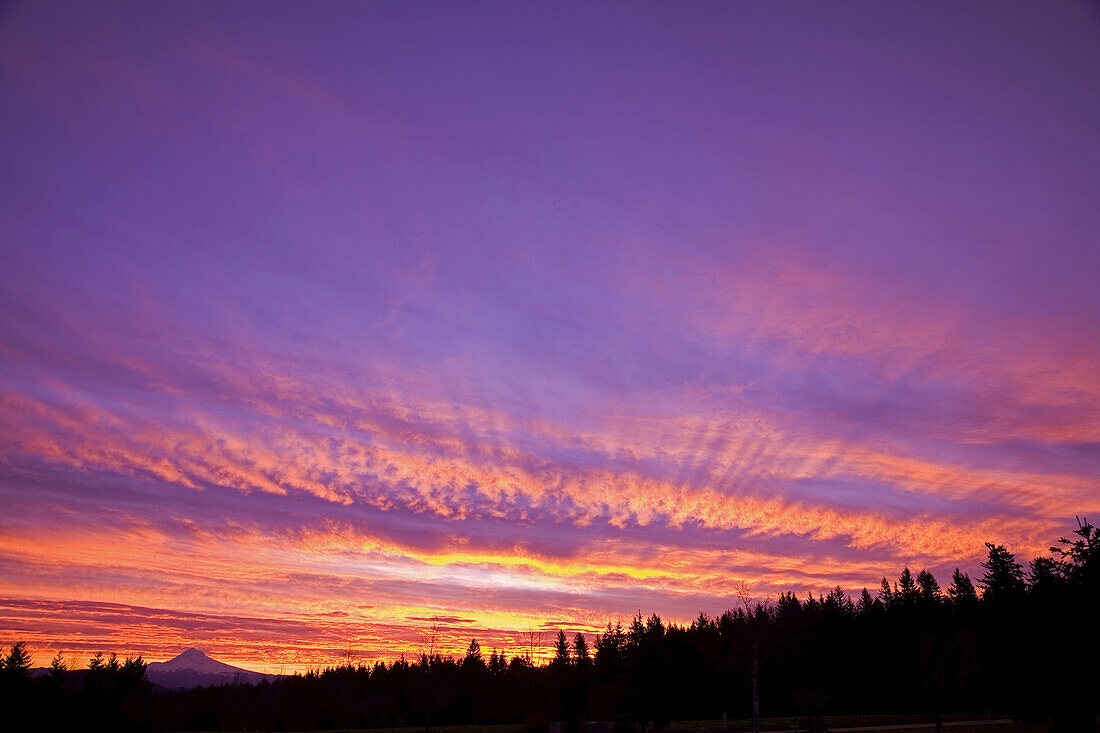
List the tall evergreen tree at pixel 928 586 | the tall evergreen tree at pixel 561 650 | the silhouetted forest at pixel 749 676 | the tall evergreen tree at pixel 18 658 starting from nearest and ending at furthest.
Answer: the silhouetted forest at pixel 749 676
the tall evergreen tree at pixel 18 658
the tall evergreen tree at pixel 928 586
the tall evergreen tree at pixel 561 650

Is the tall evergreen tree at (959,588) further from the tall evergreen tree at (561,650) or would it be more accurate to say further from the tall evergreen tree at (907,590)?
the tall evergreen tree at (561,650)

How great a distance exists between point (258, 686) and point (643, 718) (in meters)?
119

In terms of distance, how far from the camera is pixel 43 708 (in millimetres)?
50688

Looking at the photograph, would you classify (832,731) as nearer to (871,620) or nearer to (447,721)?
(871,620)

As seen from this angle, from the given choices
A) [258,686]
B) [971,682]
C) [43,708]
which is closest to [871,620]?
[971,682]

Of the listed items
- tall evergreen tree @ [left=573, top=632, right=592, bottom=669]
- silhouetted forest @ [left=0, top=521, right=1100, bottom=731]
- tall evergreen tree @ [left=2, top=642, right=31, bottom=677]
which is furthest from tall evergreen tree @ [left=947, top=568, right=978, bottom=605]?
tall evergreen tree @ [left=2, top=642, right=31, bottom=677]

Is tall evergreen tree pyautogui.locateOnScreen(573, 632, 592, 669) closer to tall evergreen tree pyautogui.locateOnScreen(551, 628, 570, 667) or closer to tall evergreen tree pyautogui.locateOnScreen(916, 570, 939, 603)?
tall evergreen tree pyautogui.locateOnScreen(551, 628, 570, 667)

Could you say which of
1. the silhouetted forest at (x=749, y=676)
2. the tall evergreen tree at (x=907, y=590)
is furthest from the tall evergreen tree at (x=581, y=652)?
the tall evergreen tree at (x=907, y=590)

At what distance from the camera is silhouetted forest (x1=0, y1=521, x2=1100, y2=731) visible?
98.8 feet

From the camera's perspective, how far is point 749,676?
74375 millimetres

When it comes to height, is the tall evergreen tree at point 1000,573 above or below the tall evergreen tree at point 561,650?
above

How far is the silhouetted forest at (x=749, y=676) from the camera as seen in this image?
3012cm

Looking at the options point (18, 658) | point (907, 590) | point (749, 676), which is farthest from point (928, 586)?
point (18, 658)

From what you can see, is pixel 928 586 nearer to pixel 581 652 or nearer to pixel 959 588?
pixel 959 588
